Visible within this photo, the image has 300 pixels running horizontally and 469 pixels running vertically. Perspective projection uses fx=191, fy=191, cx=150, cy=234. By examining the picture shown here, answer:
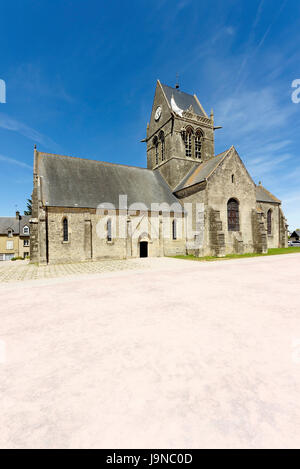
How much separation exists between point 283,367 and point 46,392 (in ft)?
11.5

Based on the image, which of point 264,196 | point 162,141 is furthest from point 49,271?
point 264,196

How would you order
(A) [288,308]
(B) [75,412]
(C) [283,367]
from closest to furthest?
(B) [75,412], (C) [283,367], (A) [288,308]

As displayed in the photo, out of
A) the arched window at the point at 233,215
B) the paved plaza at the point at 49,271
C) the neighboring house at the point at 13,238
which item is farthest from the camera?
the neighboring house at the point at 13,238

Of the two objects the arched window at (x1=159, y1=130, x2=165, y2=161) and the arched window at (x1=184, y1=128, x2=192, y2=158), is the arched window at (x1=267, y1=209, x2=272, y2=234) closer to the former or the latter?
the arched window at (x1=184, y1=128, x2=192, y2=158)

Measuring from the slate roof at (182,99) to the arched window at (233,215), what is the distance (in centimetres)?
1629

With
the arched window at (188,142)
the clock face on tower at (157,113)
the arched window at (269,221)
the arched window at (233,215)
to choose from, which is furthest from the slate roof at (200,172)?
the arched window at (269,221)

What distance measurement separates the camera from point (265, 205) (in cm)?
2944

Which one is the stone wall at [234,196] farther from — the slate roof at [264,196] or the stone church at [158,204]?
Result: the slate roof at [264,196]

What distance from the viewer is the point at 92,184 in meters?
21.0

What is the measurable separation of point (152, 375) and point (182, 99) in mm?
34753

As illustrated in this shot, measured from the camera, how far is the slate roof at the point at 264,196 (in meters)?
29.5

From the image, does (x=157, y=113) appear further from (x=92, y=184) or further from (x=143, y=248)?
(x=143, y=248)
